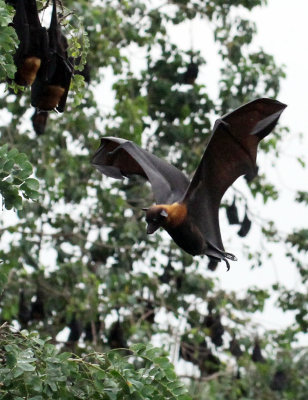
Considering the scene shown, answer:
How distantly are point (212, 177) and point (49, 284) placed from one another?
192 inches

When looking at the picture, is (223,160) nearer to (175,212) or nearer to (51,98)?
(175,212)

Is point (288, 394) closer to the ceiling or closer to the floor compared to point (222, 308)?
closer to the floor

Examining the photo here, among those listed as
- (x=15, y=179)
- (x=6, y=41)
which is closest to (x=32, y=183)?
(x=15, y=179)

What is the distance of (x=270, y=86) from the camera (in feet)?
30.9

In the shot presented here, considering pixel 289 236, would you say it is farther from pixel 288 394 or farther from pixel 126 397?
pixel 126 397

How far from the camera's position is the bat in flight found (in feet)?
12.5

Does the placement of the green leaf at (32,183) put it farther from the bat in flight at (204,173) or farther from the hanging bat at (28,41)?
the hanging bat at (28,41)

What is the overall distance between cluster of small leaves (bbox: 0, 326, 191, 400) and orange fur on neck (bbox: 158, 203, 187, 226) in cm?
53

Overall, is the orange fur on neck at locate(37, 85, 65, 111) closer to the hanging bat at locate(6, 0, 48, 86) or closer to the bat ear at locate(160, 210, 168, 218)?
the hanging bat at locate(6, 0, 48, 86)

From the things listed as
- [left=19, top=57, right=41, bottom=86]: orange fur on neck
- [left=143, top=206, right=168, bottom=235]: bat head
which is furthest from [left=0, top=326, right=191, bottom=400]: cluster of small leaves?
[left=19, top=57, right=41, bottom=86]: orange fur on neck

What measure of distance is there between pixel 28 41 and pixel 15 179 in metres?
0.91

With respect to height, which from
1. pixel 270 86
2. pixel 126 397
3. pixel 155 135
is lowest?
pixel 126 397

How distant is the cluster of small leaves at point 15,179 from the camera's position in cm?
338

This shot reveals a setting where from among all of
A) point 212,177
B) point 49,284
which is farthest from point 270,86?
point 212,177
